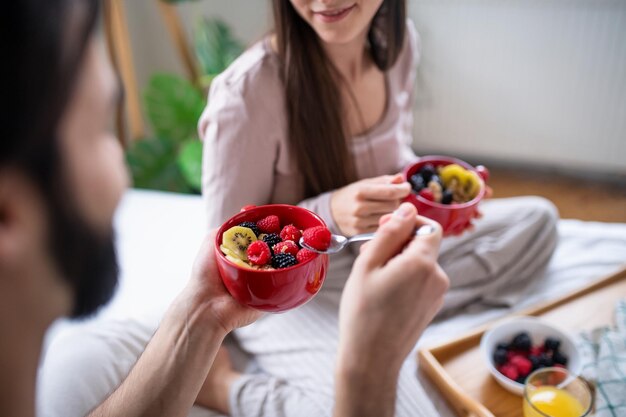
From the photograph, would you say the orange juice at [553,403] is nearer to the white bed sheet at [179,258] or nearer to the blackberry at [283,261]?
the white bed sheet at [179,258]

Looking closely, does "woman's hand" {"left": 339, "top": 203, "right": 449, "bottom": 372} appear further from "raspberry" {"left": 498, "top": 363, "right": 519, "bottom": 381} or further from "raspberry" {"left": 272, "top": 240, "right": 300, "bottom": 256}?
"raspberry" {"left": 498, "top": 363, "right": 519, "bottom": 381}

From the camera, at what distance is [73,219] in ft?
1.60

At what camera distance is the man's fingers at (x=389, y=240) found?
0.67 meters

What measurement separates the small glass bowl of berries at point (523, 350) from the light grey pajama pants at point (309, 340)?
13 centimetres

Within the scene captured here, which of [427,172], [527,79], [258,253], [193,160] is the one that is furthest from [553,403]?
[527,79]

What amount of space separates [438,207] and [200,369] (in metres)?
0.48

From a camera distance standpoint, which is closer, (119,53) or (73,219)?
(73,219)

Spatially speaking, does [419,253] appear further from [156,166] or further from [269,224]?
[156,166]

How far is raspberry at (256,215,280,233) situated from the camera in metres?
0.81

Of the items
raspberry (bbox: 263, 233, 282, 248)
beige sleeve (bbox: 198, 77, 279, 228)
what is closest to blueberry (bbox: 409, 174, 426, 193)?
beige sleeve (bbox: 198, 77, 279, 228)

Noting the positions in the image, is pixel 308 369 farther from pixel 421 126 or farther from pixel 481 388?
pixel 421 126

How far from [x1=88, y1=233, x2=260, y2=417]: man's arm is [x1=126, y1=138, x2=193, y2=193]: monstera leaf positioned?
3.76 ft

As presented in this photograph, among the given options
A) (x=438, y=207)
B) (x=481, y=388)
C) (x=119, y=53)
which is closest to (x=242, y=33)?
(x=119, y=53)

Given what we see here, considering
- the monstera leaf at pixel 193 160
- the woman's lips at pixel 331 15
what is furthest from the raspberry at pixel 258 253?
the monstera leaf at pixel 193 160
